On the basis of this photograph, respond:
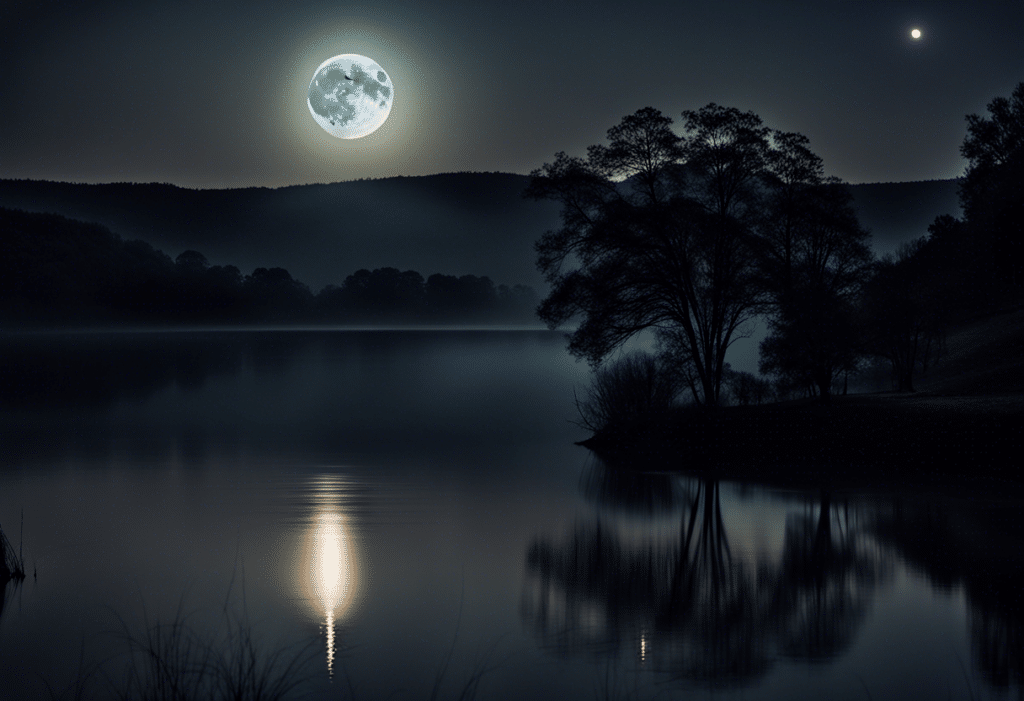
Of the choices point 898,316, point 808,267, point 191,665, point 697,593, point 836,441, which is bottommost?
point 191,665

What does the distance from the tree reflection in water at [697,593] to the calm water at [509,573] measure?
0.07m

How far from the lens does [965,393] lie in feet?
140

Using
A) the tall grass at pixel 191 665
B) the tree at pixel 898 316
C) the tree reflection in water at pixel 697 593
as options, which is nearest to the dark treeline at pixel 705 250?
the tree at pixel 898 316

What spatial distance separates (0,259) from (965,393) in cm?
18959

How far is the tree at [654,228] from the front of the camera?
132 feet

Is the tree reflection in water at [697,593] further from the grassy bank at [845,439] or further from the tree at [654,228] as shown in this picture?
the tree at [654,228]

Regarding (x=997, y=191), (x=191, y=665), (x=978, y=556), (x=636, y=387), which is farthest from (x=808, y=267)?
(x=191, y=665)

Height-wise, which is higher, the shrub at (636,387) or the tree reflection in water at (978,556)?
the shrub at (636,387)

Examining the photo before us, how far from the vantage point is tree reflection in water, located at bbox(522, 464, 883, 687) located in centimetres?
1475

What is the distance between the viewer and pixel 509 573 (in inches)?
802

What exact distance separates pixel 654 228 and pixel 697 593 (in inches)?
939

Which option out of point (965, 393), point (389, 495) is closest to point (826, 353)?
point (965, 393)

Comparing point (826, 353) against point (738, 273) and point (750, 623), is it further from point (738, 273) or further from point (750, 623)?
point (750, 623)

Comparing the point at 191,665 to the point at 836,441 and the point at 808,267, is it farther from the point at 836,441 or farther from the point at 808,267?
the point at 808,267
